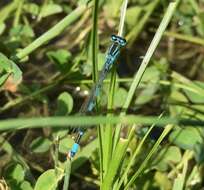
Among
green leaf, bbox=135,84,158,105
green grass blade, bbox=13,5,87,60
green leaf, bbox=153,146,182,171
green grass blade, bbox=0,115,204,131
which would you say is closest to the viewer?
green grass blade, bbox=0,115,204,131

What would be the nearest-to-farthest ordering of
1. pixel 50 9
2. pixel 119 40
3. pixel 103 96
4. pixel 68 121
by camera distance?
pixel 68 121, pixel 119 40, pixel 103 96, pixel 50 9

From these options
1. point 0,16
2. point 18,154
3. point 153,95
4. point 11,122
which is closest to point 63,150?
point 18,154

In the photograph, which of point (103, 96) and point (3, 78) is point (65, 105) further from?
point (3, 78)

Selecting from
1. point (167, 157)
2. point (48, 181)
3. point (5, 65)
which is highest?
point (5, 65)

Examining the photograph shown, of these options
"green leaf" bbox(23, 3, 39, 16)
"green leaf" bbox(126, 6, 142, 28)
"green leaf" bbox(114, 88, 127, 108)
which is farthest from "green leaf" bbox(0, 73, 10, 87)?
"green leaf" bbox(126, 6, 142, 28)

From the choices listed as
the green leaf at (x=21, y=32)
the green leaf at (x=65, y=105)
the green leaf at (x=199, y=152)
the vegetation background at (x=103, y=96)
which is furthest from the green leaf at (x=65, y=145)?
the green leaf at (x=21, y=32)

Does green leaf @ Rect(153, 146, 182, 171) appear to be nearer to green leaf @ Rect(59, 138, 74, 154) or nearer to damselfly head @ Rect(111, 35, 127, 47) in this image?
green leaf @ Rect(59, 138, 74, 154)

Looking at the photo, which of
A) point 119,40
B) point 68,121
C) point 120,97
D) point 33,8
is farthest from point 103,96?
point 68,121

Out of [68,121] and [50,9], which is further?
[50,9]
